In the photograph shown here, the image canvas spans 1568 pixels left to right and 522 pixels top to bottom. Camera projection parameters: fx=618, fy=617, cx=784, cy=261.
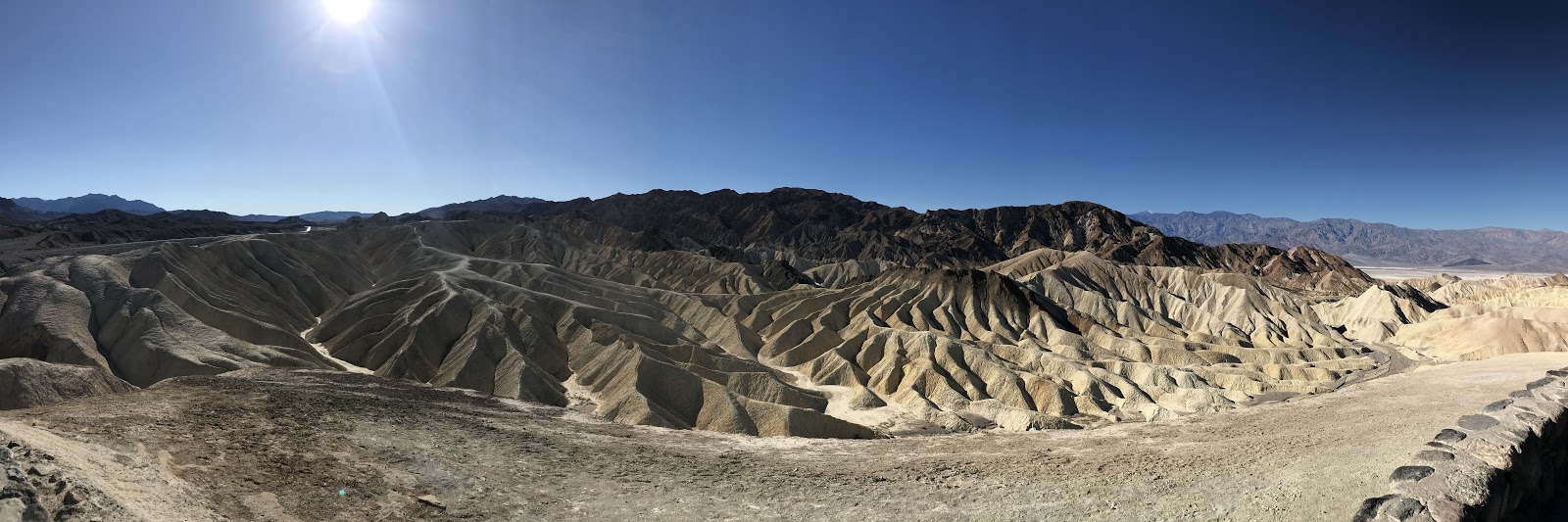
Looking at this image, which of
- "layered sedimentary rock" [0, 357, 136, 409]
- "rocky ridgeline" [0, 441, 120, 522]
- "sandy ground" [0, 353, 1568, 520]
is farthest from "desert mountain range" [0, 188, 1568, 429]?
"rocky ridgeline" [0, 441, 120, 522]

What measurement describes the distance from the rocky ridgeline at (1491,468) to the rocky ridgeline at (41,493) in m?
29.3

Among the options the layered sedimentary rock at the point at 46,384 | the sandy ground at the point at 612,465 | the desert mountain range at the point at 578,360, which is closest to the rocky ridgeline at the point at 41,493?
the desert mountain range at the point at 578,360

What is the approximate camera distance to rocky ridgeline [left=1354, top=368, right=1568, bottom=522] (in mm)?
18000

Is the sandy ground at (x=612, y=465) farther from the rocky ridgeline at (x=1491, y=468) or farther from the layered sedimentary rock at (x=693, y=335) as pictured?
the layered sedimentary rock at (x=693, y=335)

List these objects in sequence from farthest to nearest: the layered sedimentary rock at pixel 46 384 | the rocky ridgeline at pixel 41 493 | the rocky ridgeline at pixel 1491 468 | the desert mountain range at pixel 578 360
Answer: the layered sedimentary rock at pixel 46 384
the desert mountain range at pixel 578 360
the rocky ridgeline at pixel 1491 468
the rocky ridgeline at pixel 41 493

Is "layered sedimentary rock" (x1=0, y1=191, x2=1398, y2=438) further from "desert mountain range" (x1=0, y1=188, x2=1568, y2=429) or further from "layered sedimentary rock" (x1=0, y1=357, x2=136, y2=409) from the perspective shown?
"layered sedimentary rock" (x1=0, y1=357, x2=136, y2=409)

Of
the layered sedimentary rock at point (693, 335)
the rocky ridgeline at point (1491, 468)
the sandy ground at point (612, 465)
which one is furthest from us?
the layered sedimentary rock at point (693, 335)

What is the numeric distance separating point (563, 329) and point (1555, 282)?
542 feet

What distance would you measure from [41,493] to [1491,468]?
130 feet

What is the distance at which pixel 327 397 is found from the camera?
25891 mm

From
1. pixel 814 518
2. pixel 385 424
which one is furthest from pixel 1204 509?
pixel 385 424

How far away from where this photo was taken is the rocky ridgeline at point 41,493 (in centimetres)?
1056

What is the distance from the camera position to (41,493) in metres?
11.4

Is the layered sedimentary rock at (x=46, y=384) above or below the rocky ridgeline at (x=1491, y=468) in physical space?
above
